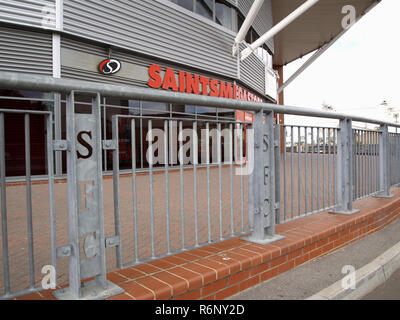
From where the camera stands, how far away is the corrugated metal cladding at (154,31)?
31.0 feet

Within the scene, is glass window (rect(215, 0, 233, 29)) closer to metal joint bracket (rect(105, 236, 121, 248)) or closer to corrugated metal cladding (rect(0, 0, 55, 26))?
corrugated metal cladding (rect(0, 0, 55, 26))

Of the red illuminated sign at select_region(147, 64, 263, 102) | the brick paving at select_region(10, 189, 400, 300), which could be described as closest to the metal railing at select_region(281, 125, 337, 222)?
the brick paving at select_region(10, 189, 400, 300)

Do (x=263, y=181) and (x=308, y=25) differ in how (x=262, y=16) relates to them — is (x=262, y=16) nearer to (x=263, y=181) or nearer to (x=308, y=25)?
(x=308, y=25)

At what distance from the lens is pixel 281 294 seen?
262 cm

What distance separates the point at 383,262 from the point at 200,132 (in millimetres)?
2164

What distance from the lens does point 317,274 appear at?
3.00 meters

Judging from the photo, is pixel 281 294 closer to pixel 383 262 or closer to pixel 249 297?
pixel 249 297

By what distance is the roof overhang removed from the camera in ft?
68.1

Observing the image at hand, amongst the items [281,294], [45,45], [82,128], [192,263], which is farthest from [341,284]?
[45,45]

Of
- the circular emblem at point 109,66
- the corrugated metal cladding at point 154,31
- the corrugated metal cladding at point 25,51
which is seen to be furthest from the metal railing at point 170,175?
the corrugated metal cladding at point 154,31

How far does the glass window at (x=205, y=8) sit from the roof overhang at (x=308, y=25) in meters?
8.65

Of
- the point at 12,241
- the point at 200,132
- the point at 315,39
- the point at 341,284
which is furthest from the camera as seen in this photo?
the point at 315,39

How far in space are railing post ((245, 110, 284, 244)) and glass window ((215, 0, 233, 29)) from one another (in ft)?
40.9

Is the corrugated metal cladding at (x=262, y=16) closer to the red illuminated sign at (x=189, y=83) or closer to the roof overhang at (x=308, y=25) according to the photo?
the roof overhang at (x=308, y=25)
